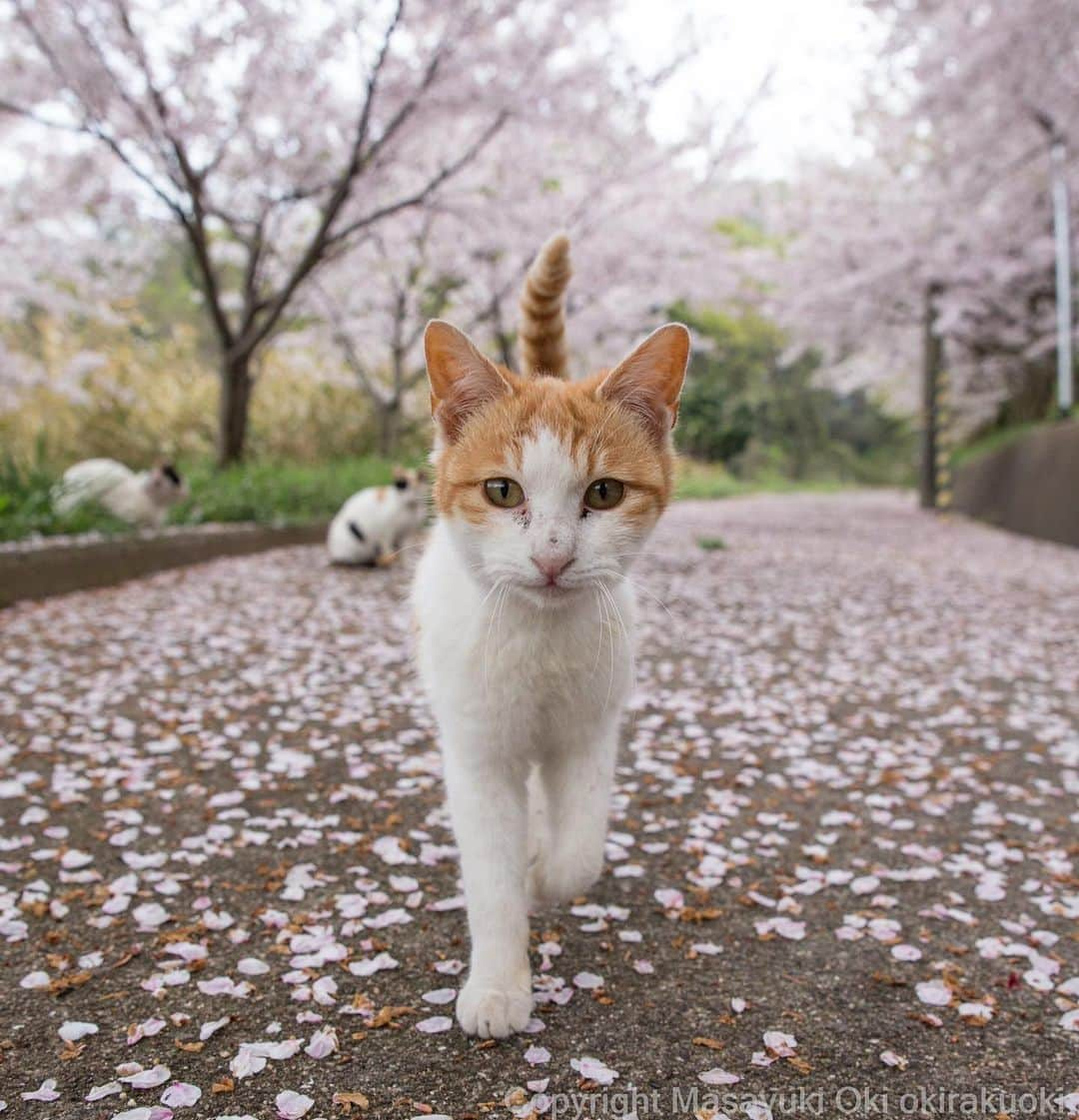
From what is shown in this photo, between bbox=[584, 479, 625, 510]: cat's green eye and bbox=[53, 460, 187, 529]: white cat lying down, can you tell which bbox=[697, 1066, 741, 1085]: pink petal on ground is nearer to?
bbox=[584, 479, 625, 510]: cat's green eye

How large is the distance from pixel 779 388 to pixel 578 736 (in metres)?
34.6

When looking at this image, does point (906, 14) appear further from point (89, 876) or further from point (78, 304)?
point (78, 304)

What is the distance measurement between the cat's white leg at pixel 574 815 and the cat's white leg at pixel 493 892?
0.35 ft

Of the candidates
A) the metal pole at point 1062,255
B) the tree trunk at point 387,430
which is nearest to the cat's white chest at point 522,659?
the metal pole at point 1062,255

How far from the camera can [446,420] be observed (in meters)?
1.93

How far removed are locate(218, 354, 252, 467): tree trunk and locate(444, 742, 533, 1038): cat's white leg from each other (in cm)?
908

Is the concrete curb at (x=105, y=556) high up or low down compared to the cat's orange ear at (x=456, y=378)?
down

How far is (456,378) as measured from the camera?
1886 millimetres

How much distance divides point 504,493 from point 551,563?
0.21 meters

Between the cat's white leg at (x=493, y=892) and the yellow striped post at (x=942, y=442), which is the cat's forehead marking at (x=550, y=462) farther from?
the yellow striped post at (x=942, y=442)

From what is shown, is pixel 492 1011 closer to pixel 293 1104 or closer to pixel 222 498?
pixel 293 1104

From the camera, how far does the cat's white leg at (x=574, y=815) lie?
6.32 feet

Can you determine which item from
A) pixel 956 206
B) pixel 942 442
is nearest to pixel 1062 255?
pixel 956 206

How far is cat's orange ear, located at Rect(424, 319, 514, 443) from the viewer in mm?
1825
